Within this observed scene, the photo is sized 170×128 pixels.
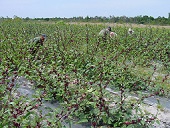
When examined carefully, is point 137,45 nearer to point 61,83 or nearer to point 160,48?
point 160,48

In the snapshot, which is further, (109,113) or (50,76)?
(50,76)

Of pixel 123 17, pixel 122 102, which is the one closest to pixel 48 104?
pixel 122 102

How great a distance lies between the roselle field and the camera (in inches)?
94.6

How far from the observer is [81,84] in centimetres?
345

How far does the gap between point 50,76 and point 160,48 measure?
4.38 m

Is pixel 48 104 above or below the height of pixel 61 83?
below

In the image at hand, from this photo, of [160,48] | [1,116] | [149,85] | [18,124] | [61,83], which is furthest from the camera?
[160,48]

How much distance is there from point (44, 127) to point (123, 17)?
28.5m

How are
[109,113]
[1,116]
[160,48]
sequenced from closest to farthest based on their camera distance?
1. [1,116]
2. [109,113]
3. [160,48]

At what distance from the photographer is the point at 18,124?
6.98 ft

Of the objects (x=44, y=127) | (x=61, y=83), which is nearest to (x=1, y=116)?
(x=44, y=127)

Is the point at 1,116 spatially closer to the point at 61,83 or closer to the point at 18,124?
the point at 18,124

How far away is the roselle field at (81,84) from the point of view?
2402 millimetres

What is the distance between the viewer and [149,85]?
14.9ft
